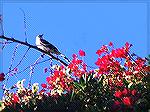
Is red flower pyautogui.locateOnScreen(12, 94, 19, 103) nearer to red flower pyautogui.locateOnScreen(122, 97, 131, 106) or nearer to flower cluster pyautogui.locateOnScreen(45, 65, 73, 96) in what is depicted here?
flower cluster pyautogui.locateOnScreen(45, 65, 73, 96)

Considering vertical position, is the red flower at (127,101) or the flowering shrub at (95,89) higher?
the flowering shrub at (95,89)

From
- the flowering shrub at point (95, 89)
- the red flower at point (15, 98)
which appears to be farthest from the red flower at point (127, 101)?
the red flower at point (15, 98)

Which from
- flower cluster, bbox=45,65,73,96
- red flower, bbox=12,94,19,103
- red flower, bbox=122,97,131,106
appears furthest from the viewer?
A: flower cluster, bbox=45,65,73,96

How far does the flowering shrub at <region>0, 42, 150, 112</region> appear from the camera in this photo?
16.9ft

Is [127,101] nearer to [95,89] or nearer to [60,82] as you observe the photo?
[95,89]

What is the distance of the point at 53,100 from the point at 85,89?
57cm

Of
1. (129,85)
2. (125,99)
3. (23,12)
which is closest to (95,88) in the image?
(129,85)

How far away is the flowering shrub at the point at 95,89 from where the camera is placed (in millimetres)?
5156

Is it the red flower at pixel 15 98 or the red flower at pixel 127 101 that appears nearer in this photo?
the red flower at pixel 127 101

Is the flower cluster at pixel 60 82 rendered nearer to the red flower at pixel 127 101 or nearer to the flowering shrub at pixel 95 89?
the flowering shrub at pixel 95 89

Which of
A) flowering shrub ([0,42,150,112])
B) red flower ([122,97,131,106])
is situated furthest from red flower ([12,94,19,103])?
red flower ([122,97,131,106])

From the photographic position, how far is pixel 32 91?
7004mm

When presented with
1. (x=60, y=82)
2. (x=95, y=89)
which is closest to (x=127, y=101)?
(x=95, y=89)

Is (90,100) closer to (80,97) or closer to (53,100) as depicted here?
(80,97)
